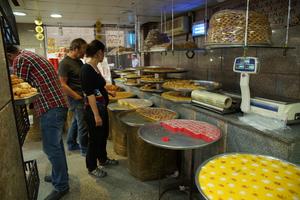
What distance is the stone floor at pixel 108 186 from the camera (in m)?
2.35

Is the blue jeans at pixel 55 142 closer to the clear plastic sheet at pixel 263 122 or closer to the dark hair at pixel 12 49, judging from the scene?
the dark hair at pixel 12 49

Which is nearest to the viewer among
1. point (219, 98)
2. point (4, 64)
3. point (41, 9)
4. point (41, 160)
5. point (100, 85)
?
point (4, 64)

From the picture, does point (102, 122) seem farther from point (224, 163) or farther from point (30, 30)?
point (30, 30)

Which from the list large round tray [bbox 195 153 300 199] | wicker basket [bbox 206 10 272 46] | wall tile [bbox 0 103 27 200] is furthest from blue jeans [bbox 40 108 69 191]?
wicker basket [bbox 206 10 272 46]

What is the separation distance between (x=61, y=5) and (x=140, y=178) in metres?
3.21

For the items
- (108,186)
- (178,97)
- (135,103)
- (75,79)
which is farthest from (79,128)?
(178,97)

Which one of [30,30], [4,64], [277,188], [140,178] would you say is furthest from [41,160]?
[30,30]

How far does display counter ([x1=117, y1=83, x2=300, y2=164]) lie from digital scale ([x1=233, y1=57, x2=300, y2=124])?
3.8 inches

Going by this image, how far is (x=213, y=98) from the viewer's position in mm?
2092

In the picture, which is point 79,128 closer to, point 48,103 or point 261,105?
point 48,103

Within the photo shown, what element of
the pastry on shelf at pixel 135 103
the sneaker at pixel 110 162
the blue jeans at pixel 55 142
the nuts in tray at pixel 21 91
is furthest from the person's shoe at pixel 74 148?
the nuts in tray at pixel 21 91

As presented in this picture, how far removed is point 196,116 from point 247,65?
841mm

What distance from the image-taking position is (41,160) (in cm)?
321

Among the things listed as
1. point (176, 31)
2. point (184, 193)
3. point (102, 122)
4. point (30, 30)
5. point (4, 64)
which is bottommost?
point (184, 193)
